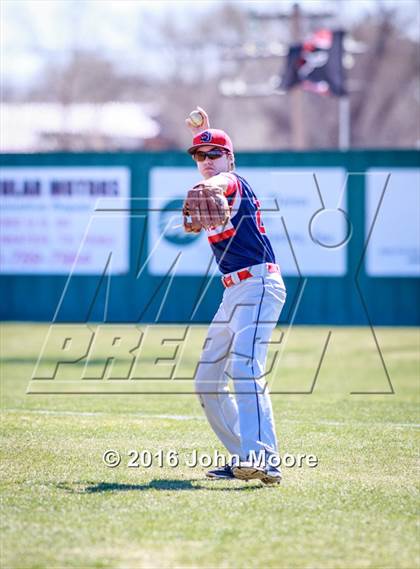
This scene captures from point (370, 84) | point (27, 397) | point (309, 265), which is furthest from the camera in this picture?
point (370, 84)

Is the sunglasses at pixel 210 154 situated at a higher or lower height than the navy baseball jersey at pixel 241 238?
higher

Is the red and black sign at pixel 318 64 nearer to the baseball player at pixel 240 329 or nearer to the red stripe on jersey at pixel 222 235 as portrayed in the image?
the baseball player at pixel 240 329

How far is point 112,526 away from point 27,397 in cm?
593

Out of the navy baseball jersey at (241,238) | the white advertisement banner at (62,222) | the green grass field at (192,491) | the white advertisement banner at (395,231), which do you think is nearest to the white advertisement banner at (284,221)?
the white advertisement banner at (395,231)

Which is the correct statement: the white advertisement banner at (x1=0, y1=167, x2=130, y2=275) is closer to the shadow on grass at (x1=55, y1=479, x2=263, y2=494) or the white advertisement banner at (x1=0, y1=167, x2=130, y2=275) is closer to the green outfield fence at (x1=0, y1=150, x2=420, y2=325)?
the green outfield fence at (x1=0, y1=150, x2=420, y2=325)

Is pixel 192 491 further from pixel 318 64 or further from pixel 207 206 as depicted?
pixel 318 64

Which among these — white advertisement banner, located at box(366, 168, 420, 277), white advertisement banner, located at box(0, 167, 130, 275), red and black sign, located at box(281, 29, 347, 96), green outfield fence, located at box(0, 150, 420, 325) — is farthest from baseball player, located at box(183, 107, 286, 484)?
red and black sign, located at box(281, 29, 347, 96)

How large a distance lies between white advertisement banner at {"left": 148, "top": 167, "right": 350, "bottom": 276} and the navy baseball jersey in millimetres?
11463

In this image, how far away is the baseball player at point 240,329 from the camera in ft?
23.8

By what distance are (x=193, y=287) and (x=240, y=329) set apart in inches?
492

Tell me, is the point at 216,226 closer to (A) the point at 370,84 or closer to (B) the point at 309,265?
(B) the point at 309,265

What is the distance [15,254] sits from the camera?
66.7 feet

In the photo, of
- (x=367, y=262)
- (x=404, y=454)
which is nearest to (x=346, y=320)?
(x=367, y=262)

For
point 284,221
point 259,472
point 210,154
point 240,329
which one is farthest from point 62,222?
point 259,472
